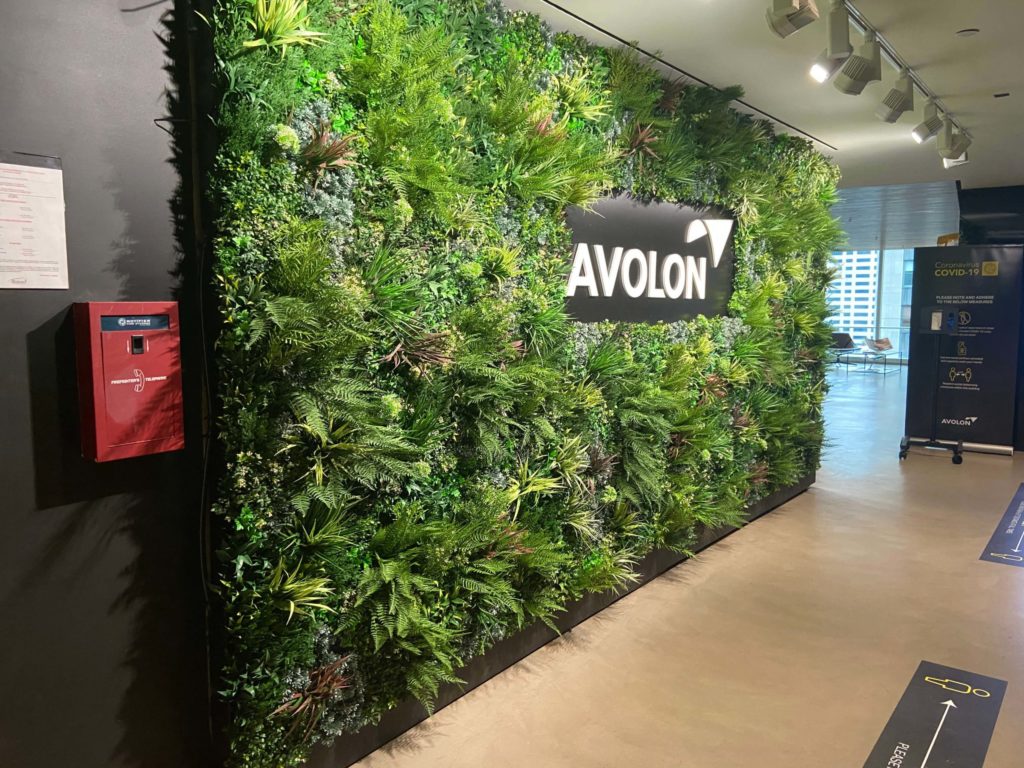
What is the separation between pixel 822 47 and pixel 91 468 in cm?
405

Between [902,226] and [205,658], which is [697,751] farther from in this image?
[902,226]

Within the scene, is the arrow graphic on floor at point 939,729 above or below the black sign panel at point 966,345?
below

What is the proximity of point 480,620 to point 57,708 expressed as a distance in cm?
153

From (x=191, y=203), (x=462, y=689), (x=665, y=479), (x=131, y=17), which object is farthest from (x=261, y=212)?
(x=665, y=479)

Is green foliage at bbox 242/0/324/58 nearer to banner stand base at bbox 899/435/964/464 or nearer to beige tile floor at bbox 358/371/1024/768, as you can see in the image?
beige tile floor at bbox 358/371/1024/768

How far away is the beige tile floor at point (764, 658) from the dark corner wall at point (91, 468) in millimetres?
992

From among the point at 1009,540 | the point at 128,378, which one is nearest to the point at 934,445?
the point at 1009,540

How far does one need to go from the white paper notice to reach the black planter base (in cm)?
177

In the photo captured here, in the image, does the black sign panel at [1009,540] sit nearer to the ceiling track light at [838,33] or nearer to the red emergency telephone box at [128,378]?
the ceiling track light at [838,33]

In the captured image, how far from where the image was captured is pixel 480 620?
3051 millimetres

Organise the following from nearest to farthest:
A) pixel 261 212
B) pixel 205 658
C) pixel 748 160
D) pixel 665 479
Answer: pixel 261 212 < pixel 205 658 < pixel 665 479 < pixel 748 160

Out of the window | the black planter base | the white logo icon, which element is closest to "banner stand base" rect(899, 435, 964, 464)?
the black planter base

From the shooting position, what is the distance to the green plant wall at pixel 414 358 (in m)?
2.21

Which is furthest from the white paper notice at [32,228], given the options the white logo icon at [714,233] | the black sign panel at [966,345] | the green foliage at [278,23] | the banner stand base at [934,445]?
the black sign panel at [966,345]
